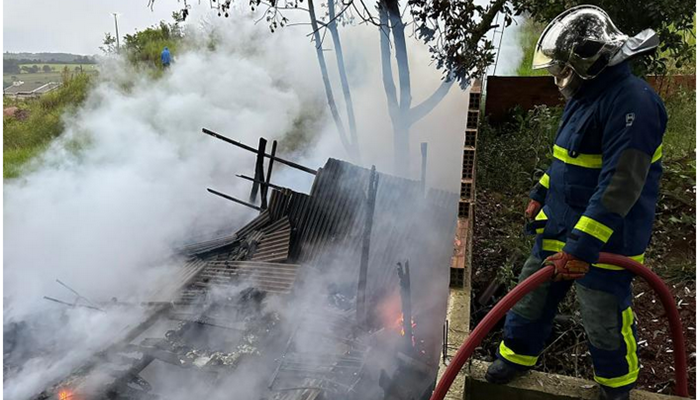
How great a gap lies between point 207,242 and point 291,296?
2.86 meters

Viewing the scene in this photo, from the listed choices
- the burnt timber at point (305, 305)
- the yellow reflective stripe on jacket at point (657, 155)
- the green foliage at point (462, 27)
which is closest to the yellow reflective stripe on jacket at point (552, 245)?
the yellow reflective stripe on jacket at point (657, 155)

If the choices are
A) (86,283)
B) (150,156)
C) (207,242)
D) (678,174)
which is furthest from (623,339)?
(150,156)

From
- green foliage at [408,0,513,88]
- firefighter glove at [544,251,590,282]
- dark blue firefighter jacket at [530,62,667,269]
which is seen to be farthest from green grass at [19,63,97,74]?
firefighter glove at [544,251,590,282]

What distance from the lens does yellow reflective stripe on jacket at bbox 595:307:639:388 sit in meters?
2.49

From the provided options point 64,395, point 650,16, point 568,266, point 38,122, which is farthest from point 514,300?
point 38,122

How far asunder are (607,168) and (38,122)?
41.9 feet

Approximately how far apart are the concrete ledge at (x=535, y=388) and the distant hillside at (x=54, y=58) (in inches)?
486

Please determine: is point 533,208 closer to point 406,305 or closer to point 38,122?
point 406,305

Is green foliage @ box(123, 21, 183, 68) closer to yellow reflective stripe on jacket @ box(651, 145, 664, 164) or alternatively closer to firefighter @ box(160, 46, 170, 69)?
firefighter @ box(160, 46, 170, 69)

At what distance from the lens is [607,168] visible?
7.29ft

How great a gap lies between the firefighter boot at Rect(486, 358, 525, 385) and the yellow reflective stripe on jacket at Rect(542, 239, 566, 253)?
0.74m

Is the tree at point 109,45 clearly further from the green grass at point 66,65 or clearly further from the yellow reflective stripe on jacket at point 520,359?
the yellow reflective stripe on jacket at point 520,359

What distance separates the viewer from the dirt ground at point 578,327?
10.6 feet

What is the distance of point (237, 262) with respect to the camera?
7434 mm
